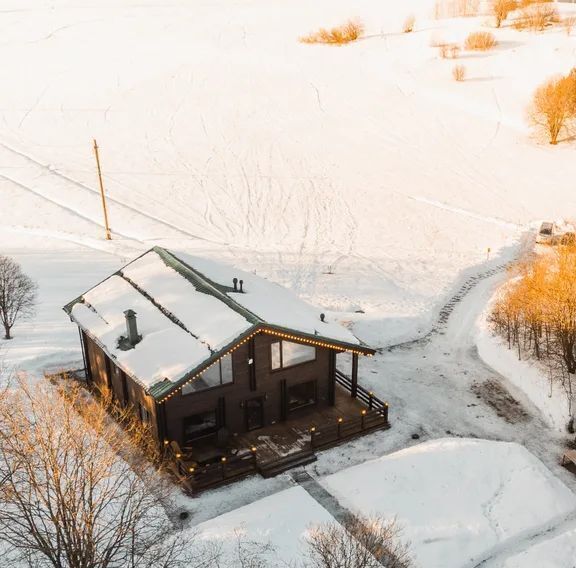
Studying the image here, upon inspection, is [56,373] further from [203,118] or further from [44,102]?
[44,102]

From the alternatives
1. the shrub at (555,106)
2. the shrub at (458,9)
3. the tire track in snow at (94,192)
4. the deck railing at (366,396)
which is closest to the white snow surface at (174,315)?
the deck railing at (366,396)

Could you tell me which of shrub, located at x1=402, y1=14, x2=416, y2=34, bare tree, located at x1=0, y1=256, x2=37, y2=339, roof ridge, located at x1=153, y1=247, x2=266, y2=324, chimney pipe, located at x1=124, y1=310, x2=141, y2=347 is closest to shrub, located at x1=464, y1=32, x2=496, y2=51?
shrub, located at x1=402, y1=14, x2=416, y2=34

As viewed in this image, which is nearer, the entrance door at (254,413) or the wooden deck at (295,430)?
the wooden deck at (295,430)

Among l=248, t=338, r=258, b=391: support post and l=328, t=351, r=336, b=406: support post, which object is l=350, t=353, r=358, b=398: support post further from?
l=248, t=338, r=258, b=391: support post

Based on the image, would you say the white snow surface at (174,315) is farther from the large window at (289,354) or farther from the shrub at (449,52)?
the shrub at (449,52)

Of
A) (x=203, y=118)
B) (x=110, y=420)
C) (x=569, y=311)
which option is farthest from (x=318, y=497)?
(x=203, y=118)

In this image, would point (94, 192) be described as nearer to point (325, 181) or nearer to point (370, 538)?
point (325, 181)

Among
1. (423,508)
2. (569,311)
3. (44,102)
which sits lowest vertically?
(423,508)
